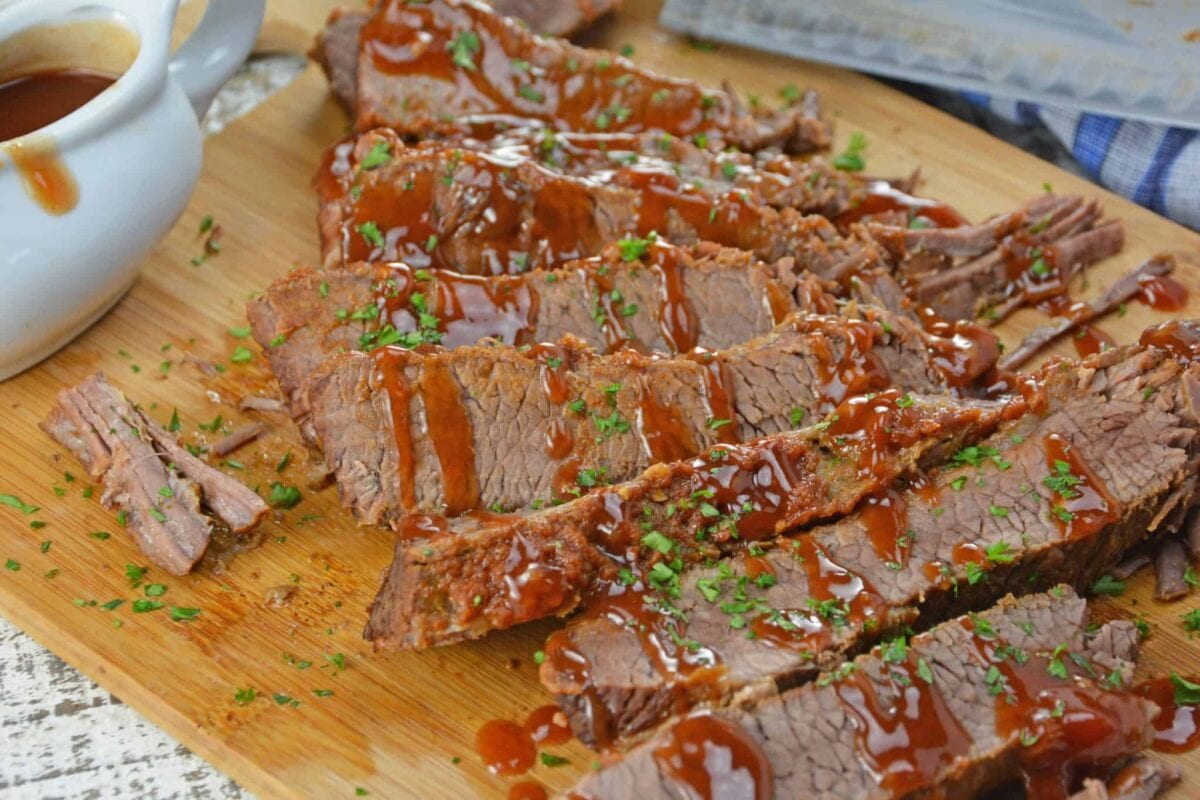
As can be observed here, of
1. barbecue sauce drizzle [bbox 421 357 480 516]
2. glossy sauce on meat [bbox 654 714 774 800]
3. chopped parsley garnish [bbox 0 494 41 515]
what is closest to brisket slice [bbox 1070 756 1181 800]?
glossy sauce on meat [bbox 654 714 774 800]

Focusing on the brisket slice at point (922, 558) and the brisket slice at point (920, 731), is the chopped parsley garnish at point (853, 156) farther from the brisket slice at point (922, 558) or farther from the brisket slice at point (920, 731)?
the brisket slice at point (920, 731)

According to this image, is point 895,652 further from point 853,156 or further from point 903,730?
point 853,156

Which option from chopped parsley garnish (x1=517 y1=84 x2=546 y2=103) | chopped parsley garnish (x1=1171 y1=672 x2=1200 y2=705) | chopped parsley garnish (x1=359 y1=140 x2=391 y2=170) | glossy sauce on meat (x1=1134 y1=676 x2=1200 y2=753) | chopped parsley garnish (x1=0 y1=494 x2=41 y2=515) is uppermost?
chopped parsley garnish (x1=517 y1=84 x2=546 y2=103)

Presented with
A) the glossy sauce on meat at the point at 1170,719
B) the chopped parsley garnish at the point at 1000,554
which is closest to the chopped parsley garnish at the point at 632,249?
the chopped parsley garnish at the point at 1000,554

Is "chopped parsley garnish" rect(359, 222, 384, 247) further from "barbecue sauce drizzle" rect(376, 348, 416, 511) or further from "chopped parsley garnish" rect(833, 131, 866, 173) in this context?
"chopped parsley garnish" rect(833, 131, 866, 173)

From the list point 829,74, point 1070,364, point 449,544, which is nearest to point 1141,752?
point 1070,364

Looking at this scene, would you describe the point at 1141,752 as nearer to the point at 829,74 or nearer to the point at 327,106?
the point at 829,74
